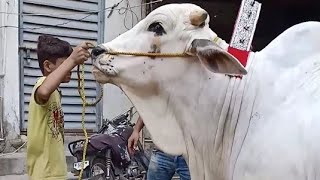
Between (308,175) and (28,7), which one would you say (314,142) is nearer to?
(308,175)

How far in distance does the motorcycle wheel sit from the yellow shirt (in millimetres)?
2554

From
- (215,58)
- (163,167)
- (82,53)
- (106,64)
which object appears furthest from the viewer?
(163,167)

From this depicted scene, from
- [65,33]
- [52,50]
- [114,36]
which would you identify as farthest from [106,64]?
[114,36]

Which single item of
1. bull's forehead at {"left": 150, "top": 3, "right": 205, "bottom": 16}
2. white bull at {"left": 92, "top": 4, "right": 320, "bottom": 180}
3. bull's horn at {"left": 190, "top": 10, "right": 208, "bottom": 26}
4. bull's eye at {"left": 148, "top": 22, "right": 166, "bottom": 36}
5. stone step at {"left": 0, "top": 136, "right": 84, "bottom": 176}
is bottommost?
stone step at {"left": 0, "top": 136, "right": 84, "bottom": 176}

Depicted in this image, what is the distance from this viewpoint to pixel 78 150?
5461mm

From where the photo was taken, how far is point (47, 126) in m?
3.12

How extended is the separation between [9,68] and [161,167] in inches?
125

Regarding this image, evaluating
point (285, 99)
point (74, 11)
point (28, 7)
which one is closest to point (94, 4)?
point (74, 11)

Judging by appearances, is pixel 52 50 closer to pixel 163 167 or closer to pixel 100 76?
pixel 100 76

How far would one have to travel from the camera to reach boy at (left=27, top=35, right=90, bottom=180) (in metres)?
3.08

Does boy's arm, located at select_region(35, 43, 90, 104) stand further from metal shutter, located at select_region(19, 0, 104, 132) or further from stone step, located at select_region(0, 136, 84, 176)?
metal shutter, located at select_region(19, 0, 104, 132)

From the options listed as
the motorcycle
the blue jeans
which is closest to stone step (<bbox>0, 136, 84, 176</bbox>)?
the motorcycle

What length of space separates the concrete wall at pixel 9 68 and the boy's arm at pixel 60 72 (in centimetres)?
354

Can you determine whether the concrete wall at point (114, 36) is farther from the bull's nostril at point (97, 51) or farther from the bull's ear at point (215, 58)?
the bull's ear at point (215, 58)
